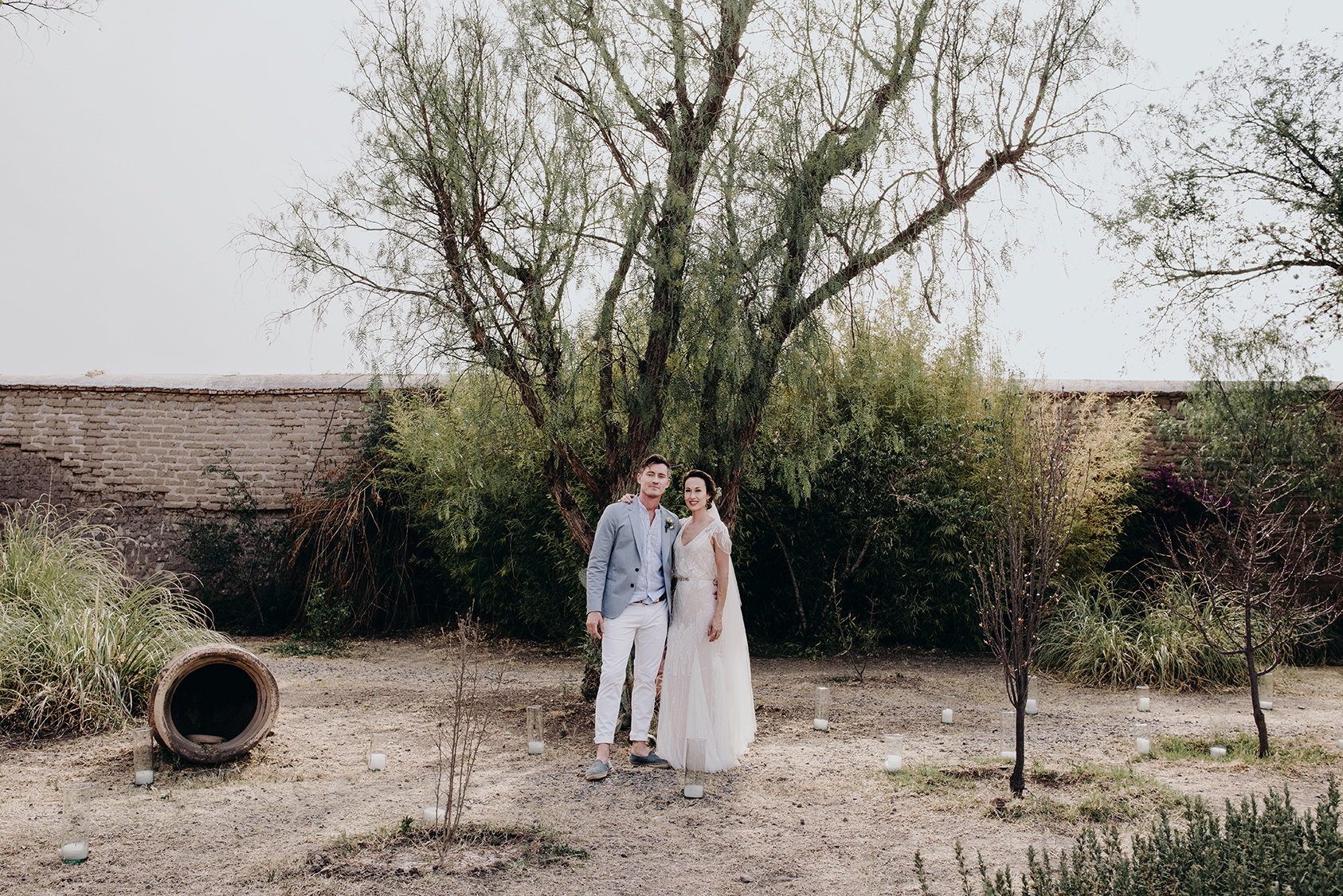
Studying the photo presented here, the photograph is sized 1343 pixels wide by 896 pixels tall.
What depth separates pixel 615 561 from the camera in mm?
4207

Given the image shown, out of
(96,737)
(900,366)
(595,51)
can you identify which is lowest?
(96,737)

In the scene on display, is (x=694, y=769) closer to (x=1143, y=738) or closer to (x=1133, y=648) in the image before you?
(x=1143, y=738)

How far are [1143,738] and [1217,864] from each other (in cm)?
→ 271

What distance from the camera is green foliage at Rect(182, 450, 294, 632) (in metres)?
9.33

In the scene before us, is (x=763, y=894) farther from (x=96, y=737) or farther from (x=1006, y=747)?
(x=96, y=737)

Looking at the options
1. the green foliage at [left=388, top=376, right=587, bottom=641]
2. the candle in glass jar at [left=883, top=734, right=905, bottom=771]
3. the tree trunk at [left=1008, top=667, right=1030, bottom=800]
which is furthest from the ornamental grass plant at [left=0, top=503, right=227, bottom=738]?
the tree trunk at [left=1008, top=667, right=1030, bottom=800]

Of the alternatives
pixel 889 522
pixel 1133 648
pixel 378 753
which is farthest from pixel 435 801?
pixel 1133 648

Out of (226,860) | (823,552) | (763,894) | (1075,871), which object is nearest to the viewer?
(1075,871)

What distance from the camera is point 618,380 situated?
5.09 metres

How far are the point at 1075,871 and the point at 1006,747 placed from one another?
98.3 inches

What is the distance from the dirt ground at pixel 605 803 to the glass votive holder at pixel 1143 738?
81 mm

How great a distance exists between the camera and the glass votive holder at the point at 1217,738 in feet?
14.3

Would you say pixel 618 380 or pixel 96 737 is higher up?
pixel 618 380

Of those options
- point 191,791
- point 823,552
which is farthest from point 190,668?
point 823,552
